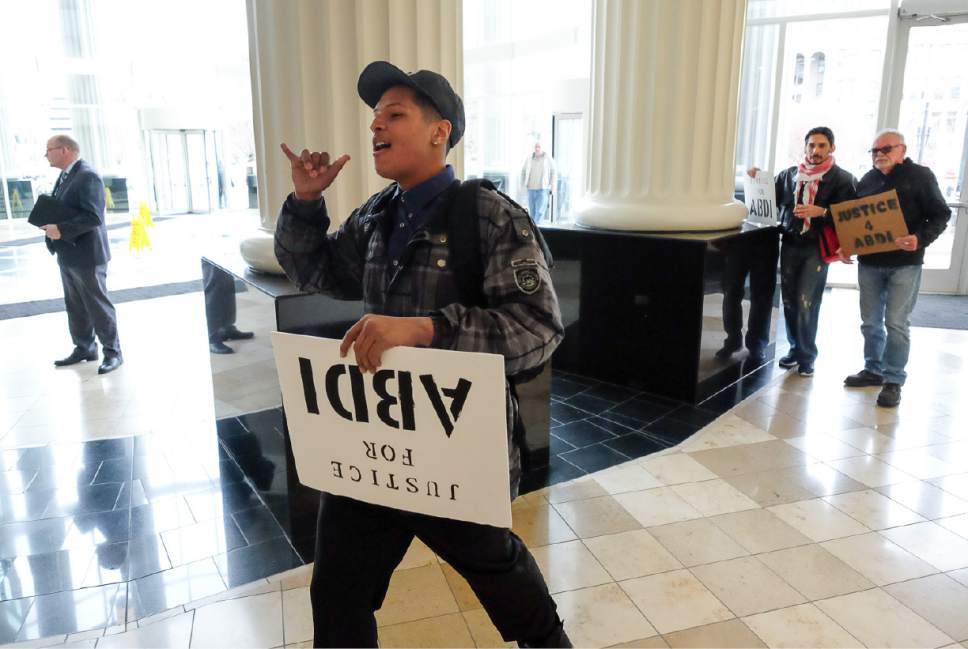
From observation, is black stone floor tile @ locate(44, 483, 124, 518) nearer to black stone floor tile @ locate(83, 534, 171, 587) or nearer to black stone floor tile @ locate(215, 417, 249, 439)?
black stone floor tile @ locate(83, 534, 171, 587)

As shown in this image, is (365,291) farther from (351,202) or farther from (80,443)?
(80,443)

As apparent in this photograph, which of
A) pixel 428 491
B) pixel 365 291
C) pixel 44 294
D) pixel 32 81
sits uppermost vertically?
pixel 32 81

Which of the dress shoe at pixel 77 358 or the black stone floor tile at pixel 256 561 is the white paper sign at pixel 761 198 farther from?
the dress shoe at pixel 77 358

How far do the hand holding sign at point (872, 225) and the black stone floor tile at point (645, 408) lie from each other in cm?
171

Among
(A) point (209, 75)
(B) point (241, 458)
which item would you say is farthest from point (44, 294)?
(A) point (209, 75)

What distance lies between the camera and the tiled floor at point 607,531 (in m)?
2.63

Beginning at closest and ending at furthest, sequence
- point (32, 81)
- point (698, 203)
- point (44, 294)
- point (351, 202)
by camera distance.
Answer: point (351, 202)
point (698, 203)
point (44, 294)
point (32, 81)

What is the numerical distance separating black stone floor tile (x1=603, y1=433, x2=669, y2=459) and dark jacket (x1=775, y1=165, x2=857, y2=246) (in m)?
2.21

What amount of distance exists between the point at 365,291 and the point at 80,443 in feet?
10.8

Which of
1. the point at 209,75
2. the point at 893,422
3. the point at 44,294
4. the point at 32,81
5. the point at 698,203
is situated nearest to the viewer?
the point at 893,422

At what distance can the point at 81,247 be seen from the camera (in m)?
5.83

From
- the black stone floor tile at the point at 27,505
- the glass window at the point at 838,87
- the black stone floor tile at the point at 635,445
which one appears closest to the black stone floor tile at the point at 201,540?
the black stone floor tile at the point at 27,505

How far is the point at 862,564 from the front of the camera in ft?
9.95

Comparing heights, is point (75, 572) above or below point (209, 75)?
below
